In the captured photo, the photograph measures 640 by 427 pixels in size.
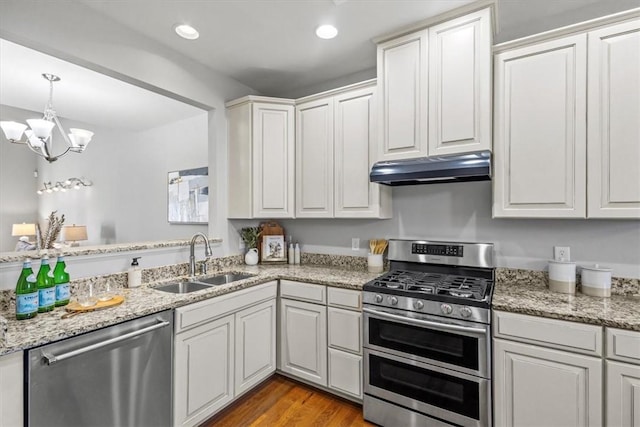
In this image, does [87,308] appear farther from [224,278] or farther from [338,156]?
[338,156]

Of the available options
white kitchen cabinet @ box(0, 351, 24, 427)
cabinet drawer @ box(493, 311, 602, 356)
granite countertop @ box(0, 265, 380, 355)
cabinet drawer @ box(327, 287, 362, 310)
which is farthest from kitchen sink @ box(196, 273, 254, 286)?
cabinet drawer @ box(493, 311, 602, 356)

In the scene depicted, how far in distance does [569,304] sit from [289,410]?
187 centimetres

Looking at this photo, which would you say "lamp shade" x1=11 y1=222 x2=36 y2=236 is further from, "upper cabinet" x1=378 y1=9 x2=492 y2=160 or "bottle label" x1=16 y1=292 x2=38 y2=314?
"upper cabinet" x1=378 y1=9 x2=492 y2=160

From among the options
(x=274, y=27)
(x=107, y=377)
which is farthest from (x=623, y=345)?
(x=274, y=27)

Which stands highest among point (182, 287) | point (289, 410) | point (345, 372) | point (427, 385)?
point (182, 287)

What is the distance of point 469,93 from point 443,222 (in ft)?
3.14

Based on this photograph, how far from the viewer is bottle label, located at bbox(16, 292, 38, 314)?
147cm

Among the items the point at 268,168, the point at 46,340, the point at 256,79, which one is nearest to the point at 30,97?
the point at 256,79

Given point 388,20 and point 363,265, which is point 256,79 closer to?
point 388,20

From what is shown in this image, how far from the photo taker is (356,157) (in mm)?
2553

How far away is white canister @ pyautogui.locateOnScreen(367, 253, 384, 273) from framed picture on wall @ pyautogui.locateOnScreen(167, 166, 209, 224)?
8.02 feet

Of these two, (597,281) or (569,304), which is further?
(597,281)

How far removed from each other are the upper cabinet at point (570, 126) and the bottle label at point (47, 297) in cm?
260

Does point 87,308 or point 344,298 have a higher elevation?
point 87,308
